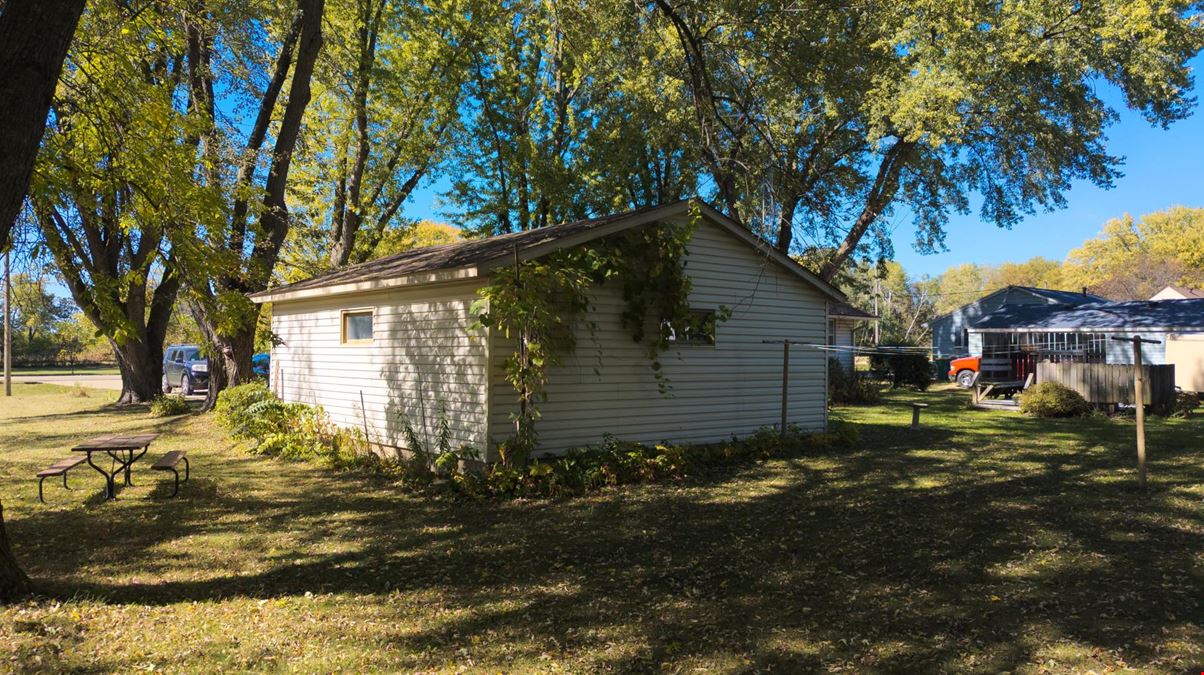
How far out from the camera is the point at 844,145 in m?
18.8

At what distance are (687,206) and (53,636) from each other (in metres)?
7.86

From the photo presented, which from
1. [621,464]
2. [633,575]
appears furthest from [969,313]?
[633,575]

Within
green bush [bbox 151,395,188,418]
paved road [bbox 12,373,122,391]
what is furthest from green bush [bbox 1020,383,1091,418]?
paved road [bbox 12,373,122,391]

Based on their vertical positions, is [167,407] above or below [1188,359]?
below

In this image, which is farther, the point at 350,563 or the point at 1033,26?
the point at 1033,26

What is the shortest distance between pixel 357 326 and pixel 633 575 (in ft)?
23.2

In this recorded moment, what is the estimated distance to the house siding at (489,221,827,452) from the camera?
876cm

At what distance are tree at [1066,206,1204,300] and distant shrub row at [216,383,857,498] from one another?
2224 inches

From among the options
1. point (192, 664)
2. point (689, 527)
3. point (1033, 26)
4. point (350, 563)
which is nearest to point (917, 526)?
point (689, 527)

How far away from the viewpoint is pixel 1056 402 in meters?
16.0

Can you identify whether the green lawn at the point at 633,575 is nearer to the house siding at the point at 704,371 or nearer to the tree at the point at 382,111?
the house siding at the point at 704,371

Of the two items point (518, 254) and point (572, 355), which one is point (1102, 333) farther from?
point (518, 254)

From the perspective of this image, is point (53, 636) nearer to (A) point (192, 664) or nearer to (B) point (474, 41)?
(A) point (192, 664)

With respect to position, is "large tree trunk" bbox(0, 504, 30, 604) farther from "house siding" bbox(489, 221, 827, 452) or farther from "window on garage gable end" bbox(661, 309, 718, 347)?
"window on garage gable end" bbox(661, 309, 718, 347)
